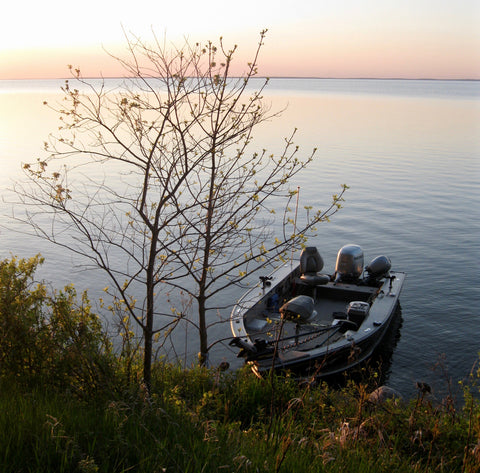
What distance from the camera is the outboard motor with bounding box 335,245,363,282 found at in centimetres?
1616

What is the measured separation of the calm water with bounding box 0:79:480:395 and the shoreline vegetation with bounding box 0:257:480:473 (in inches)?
80.4

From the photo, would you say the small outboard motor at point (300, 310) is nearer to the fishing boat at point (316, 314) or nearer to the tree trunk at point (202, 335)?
the fishing boat at point (316, 314)

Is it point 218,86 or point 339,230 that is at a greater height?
point 218,86

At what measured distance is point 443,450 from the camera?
615 centimetres

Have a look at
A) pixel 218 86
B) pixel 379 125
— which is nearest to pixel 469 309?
pixel 218 86

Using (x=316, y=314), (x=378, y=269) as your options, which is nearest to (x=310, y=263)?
(x=378, y=269)

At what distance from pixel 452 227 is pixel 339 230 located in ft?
18.7

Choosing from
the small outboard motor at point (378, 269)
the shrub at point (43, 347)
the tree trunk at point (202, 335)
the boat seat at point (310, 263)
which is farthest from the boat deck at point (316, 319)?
the shrub at point (43, 347)

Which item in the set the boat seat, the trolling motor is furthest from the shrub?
the boat seat

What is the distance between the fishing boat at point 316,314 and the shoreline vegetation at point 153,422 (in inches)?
115

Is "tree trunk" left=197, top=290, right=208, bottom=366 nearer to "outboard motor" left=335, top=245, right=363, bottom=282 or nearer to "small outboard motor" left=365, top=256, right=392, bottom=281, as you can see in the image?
"outboard motor" left=335, top=245, right=363, bottom=282

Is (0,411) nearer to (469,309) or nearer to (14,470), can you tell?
(14,470)

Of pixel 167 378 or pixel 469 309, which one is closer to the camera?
pixel 167 378

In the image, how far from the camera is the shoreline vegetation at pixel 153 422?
11.7ft
